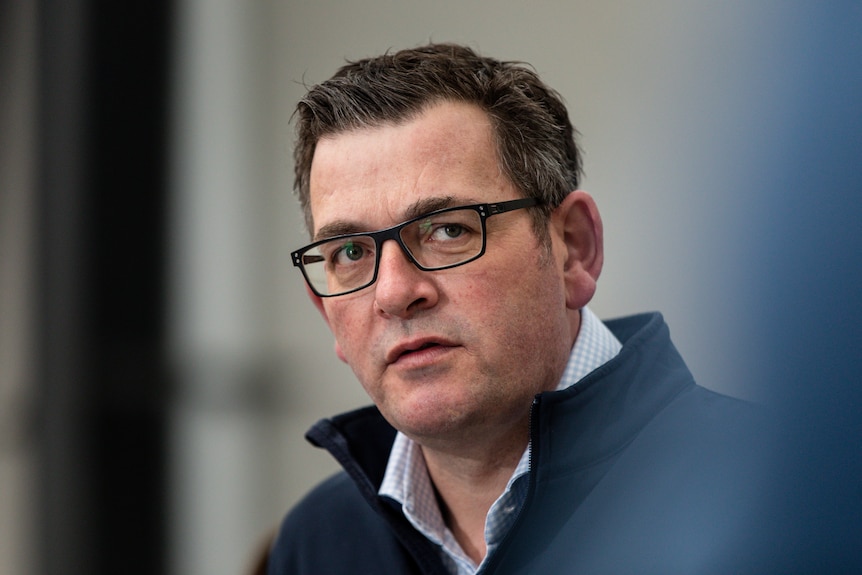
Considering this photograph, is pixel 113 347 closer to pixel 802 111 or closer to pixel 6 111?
pixel 6 111

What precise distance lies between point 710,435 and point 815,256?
0.19 m

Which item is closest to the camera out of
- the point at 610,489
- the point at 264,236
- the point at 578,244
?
the point at 610,489

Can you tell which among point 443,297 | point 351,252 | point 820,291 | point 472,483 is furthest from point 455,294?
point 820,291

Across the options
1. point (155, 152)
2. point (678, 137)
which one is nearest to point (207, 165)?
point (155, 152)

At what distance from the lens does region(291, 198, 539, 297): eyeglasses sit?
2.83ft

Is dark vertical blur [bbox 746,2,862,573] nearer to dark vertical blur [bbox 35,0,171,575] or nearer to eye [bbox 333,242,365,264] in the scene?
eye [bbox 333,242,365,264]

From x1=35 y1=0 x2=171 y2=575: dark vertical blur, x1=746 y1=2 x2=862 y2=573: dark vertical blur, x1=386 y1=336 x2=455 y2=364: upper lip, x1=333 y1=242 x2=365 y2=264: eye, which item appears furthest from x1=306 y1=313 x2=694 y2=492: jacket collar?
x1=35 y1=0 x2=171 y2=575: dark vertical blur

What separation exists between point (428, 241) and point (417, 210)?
3cm

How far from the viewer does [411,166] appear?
0.87 m

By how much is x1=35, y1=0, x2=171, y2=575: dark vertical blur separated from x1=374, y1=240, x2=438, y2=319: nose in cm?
126

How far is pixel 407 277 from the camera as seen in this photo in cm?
85

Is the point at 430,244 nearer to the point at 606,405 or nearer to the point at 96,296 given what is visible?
the point at 606,405

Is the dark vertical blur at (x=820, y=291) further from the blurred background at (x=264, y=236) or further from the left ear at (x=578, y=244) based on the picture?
the left ear at (x=578, y=244)

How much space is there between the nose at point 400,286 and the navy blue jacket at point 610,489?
0.14m
